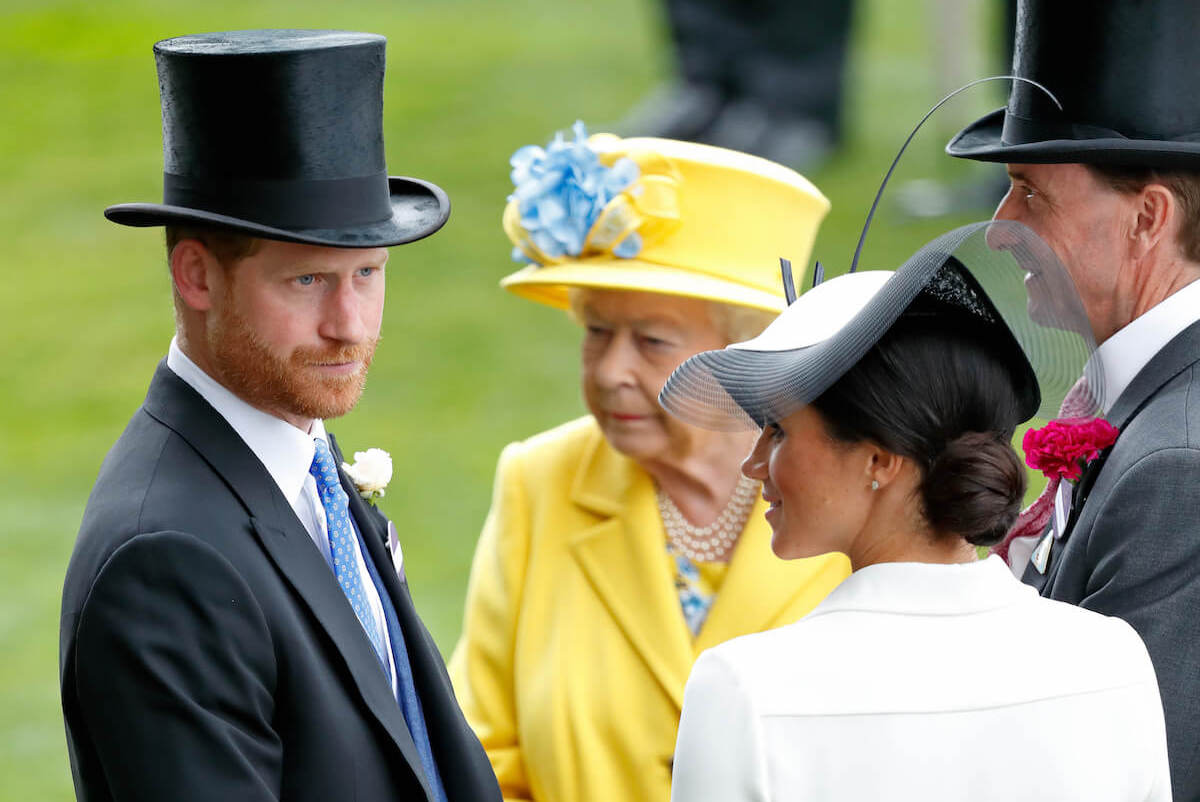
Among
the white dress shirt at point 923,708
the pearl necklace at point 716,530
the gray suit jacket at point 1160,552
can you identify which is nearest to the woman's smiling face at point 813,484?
the white dress shirt at point 923,708

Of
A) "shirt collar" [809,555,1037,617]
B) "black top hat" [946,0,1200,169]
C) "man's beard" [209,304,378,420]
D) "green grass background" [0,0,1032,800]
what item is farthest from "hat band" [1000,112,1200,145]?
"green grass background" [0,0,1032,800]

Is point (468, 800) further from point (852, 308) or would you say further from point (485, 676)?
point (852, 308)

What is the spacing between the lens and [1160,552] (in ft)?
7.95

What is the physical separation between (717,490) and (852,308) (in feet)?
4.25

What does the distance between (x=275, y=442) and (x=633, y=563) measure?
1040 mm

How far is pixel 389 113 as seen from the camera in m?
13.0

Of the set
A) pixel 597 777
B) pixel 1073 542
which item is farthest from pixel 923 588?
pixel 597 777

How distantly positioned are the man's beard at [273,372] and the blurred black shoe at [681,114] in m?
8.54

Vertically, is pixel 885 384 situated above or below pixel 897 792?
above

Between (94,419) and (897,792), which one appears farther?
(94,419)

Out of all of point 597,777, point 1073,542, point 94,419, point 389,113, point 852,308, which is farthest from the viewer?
point 389,113

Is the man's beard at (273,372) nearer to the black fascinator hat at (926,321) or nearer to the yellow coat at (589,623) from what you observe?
the black fascinator hat at (926,321)

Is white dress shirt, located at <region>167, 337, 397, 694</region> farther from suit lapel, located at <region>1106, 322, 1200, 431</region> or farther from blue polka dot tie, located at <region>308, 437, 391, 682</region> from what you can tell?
suit lapel, located at <region>1106, 322, 1200, 431</region>

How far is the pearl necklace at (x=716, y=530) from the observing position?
334 cm
